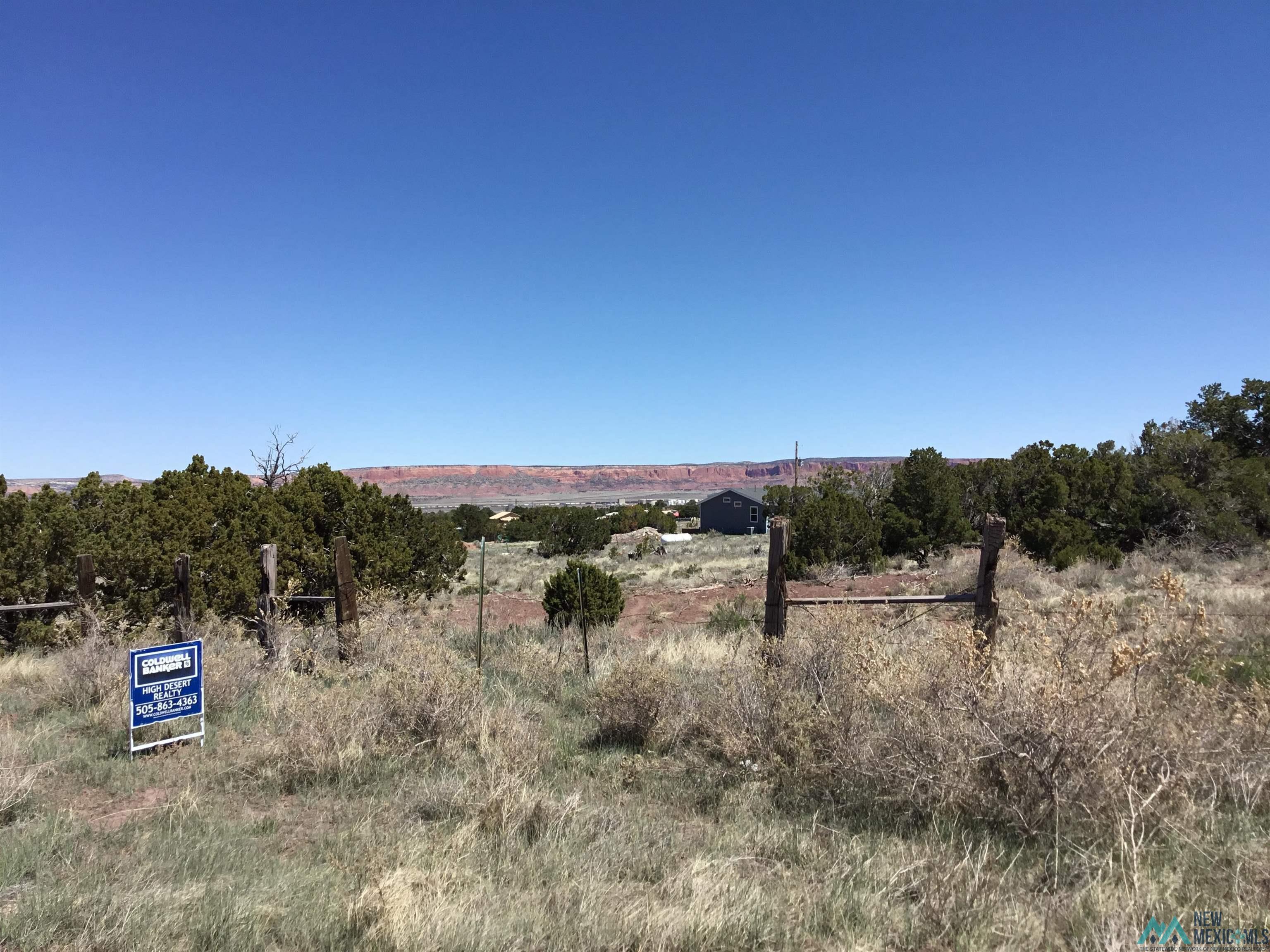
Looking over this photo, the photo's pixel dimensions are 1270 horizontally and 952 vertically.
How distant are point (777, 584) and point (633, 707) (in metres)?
1.91

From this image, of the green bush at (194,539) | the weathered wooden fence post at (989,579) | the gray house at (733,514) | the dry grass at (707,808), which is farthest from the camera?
the gray house at (733,514)

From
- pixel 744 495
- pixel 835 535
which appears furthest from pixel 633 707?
pixel 744 495

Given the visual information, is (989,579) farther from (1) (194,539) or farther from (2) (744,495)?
(2) (744,495)

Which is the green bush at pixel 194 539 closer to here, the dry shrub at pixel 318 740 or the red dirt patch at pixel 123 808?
the dry shrub at pixel 318 740

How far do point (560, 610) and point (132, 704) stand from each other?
7.96 meters

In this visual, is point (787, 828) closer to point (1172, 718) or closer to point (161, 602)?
point (1172, 718)

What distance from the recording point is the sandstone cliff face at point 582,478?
152 meters

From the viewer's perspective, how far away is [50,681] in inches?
307

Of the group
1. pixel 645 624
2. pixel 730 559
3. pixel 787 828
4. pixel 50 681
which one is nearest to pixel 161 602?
pixel 50 681

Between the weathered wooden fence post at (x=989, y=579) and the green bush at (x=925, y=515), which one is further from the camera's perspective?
the green bush at (x=925, y=515)

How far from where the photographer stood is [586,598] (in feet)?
43.3

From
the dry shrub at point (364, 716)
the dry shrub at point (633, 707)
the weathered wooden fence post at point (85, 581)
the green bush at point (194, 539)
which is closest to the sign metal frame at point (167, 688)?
the dry shrub at point (364, 716)

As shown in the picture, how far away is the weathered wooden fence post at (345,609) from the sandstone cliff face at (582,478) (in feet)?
420

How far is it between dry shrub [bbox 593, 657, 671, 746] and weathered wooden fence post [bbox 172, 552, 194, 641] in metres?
5.20
